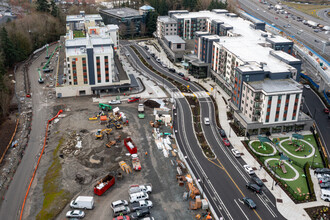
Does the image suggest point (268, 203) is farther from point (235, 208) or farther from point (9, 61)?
point (9, 61)

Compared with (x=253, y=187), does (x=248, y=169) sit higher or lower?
higher

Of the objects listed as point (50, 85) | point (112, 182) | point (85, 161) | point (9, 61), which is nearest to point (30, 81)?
point (50, 85)

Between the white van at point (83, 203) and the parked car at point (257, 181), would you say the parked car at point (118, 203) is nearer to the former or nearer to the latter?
the white van at point (83, 203)

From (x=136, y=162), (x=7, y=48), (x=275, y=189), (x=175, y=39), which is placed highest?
(x=175, y=39)

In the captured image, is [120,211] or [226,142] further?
[226,142]

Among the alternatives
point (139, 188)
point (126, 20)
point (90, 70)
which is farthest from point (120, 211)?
point (126, 20)

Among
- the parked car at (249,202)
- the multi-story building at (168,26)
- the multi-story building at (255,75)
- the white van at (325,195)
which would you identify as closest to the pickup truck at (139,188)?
the parked car at (249,202)

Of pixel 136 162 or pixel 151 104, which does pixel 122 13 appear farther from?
pixel 136 162

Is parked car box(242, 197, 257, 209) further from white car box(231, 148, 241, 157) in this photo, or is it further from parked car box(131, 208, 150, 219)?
parked car box(131, 208, 150, 219)
